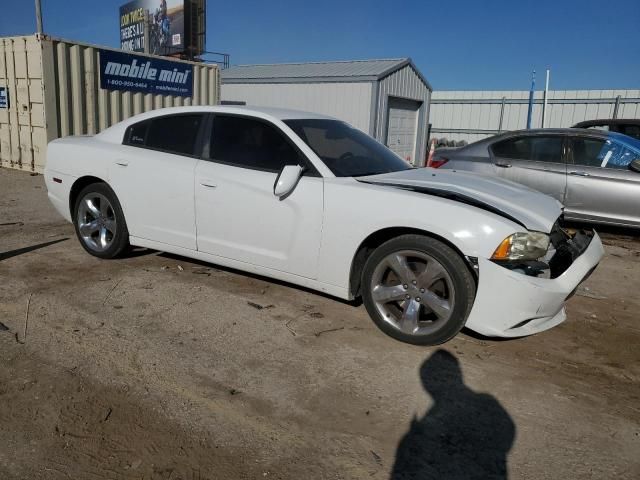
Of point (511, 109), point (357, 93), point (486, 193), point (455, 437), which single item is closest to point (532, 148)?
point (486, 193)

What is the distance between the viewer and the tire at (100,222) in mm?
4969

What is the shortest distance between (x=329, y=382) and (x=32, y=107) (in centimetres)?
1010

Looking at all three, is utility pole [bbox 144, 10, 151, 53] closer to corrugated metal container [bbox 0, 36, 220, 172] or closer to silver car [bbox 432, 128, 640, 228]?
corrugated metal container [bbox 0, 36, 220, 172]

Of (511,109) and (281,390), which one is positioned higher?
(511,109)

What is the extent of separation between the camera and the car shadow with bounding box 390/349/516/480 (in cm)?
236

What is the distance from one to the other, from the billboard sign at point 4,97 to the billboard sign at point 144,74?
80.0 inches

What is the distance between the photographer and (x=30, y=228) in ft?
21.5

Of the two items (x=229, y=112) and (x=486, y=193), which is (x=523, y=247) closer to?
(x=486, y=193)

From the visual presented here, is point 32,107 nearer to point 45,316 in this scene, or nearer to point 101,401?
point 45,316

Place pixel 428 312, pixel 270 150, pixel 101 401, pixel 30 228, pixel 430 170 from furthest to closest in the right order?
pixel 30 228, pixel 430 170, pixel 270 150, pixel 428 312, pixel 101 401

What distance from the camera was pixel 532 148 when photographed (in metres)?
7.32

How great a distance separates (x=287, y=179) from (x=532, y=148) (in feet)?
15.8

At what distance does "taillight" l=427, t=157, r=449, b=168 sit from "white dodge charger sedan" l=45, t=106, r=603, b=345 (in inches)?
121

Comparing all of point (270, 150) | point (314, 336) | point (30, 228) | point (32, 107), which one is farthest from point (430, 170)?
point (32, 107)
